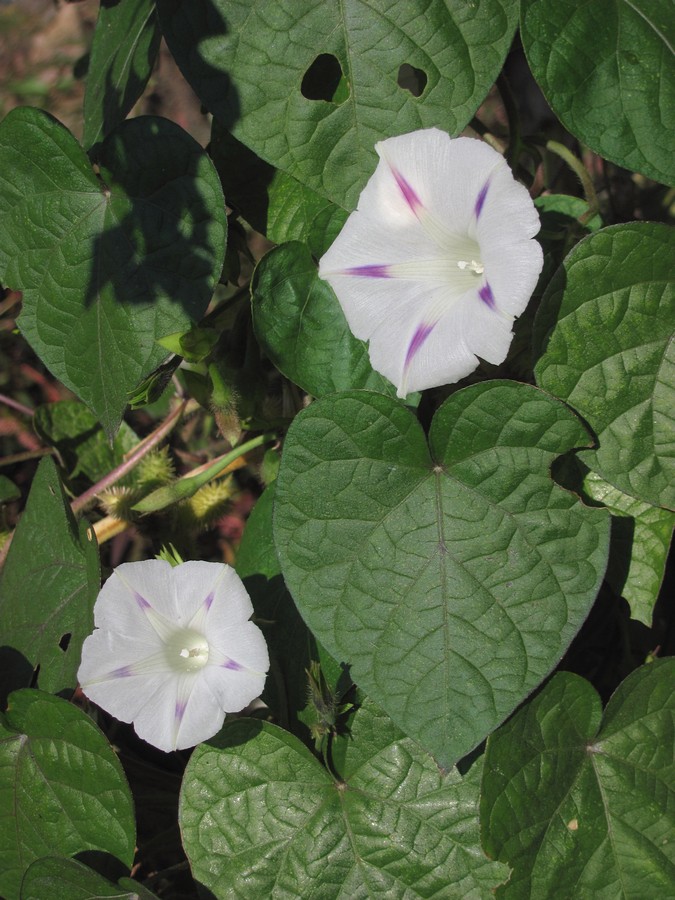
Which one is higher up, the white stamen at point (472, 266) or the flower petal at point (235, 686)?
the white stamen at point (472, 266)

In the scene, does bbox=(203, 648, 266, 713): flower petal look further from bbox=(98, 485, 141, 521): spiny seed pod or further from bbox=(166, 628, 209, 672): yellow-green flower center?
bbox=(98, 485, 141, 521): spiny seed pod

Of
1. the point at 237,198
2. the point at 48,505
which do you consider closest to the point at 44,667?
the point at 48,505

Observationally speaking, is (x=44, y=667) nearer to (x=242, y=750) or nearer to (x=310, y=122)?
(x=242, y=750)

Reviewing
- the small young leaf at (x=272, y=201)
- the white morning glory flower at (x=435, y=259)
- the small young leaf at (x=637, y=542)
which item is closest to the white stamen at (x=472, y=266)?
the white morning glory flower at (x=435, y=259)

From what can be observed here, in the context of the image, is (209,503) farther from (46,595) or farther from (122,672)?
(122,672)

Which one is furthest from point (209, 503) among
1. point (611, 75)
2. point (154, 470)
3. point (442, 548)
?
point (611, 75)

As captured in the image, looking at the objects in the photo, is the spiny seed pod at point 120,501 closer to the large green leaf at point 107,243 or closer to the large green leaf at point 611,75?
the large green leaf at point 107,243
